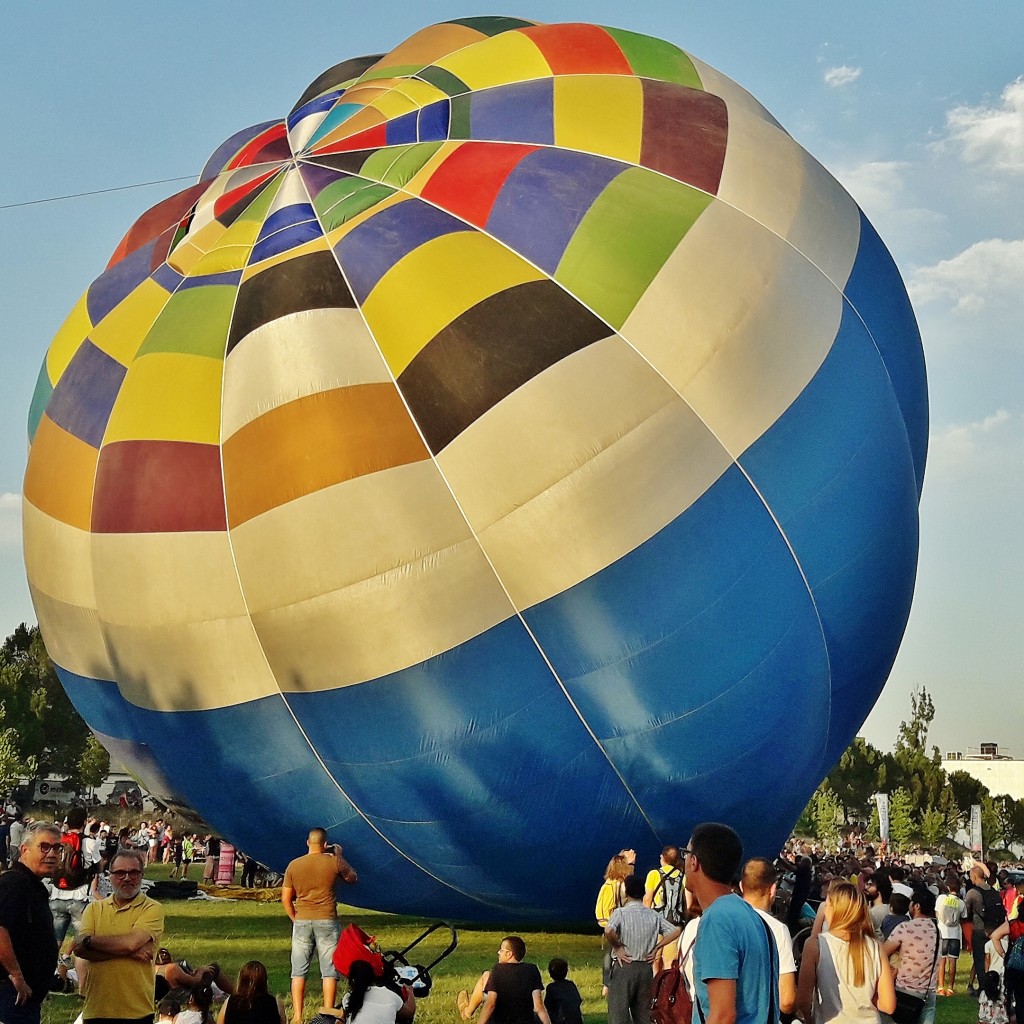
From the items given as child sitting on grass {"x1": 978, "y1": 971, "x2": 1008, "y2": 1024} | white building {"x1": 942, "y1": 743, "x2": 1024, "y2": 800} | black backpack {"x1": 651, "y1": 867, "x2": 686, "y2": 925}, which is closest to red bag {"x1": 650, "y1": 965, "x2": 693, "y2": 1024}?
black backpack {"x1": 651, "y1": 867, "x2": 686, "y2": 925}

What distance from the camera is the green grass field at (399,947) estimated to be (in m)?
8.83

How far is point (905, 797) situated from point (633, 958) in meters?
56.9

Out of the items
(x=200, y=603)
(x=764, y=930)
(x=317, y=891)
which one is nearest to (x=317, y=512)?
(x=200, y=603)

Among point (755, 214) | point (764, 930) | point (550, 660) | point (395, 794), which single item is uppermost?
point (755, 214)

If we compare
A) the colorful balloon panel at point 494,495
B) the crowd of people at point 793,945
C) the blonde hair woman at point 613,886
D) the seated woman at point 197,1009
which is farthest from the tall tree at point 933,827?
the seated woman at point 197,1009

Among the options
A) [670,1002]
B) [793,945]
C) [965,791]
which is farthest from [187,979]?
[965,791]

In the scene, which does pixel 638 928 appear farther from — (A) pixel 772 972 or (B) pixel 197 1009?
(A) pixel 772 972

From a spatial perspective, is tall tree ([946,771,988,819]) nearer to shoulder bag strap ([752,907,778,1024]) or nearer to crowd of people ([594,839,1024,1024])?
crowd of people ([594,839,1024,1024])

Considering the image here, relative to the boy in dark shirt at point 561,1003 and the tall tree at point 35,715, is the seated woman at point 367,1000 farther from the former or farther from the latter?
the tall tree at point 35,715

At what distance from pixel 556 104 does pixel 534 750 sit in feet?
16.4

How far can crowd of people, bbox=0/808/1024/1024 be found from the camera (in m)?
3.92

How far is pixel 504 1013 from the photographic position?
21.0 ft

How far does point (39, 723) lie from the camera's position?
160ft

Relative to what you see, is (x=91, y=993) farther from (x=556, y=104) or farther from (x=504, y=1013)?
(x=556, y=104)
